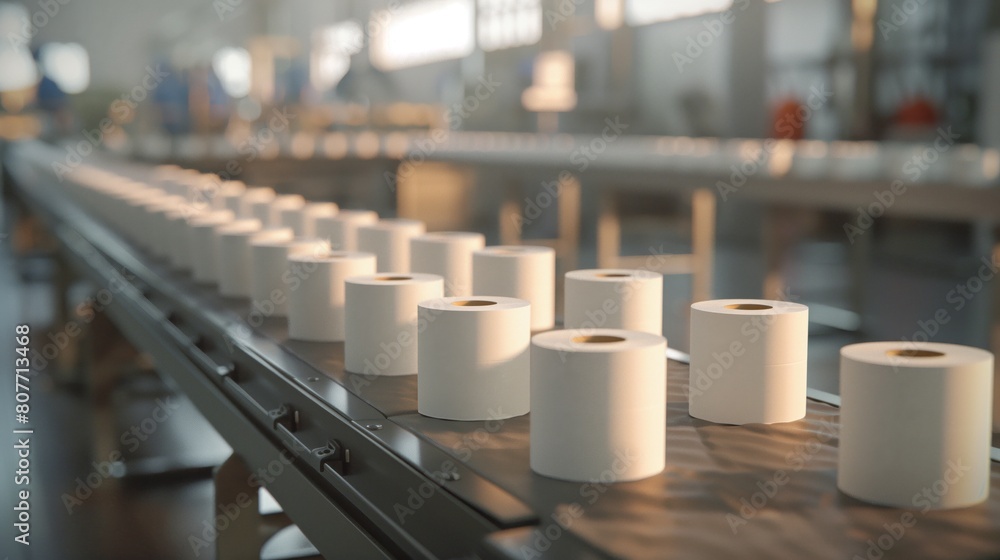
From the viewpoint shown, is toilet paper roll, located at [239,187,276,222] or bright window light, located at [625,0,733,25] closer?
toilet paper roll, located at [239,187,276,222]

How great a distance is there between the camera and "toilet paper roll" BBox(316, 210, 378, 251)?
1891mm

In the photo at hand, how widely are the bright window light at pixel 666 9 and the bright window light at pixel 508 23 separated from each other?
3.65ft

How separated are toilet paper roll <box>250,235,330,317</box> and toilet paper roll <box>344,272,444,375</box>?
433 mm

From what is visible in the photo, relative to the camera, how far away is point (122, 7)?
19281 millimetres

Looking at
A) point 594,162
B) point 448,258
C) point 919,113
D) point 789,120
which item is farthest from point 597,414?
point 919,113

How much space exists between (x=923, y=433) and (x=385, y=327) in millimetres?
652
